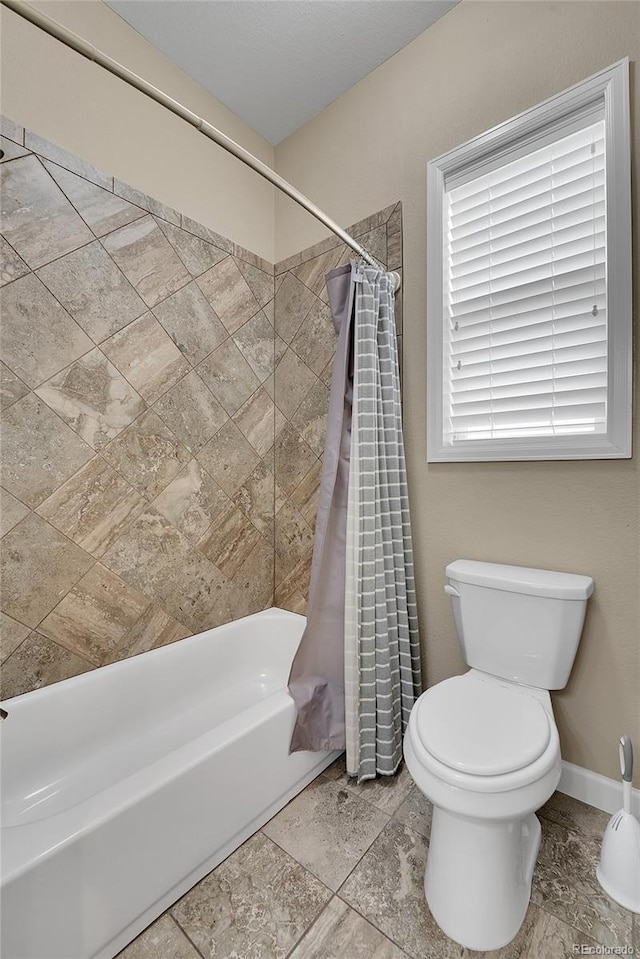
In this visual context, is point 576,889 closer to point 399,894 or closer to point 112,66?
point 399,894

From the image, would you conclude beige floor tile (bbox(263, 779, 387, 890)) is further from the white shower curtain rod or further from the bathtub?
the white shower curtain rod

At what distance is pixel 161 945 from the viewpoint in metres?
1.00

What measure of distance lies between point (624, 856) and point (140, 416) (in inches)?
81.5

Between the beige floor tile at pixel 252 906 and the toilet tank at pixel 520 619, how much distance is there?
32.4 inches

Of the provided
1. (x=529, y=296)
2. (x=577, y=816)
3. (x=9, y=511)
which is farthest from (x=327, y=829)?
(x=529, y=296)

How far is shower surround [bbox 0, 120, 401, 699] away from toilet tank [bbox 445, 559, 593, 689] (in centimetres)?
90

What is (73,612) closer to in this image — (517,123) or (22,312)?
(22,312)

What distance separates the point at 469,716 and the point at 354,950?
58 cm

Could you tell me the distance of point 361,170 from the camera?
1.93 metres

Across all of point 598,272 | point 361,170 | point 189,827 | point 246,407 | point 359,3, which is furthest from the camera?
point 246,407

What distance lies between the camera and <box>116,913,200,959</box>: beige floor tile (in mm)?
976

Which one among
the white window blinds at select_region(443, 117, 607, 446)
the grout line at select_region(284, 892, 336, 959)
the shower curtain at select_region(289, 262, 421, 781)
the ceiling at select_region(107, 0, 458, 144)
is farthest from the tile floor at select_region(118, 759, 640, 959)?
the ceiling at select_region(107, 0, 458, 144)

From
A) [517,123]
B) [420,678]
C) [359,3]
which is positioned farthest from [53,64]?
[420,678]

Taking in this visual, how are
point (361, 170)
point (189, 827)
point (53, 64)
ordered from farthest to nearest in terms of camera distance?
point (361, 170) < point (53, 64) < point (189, 827)
